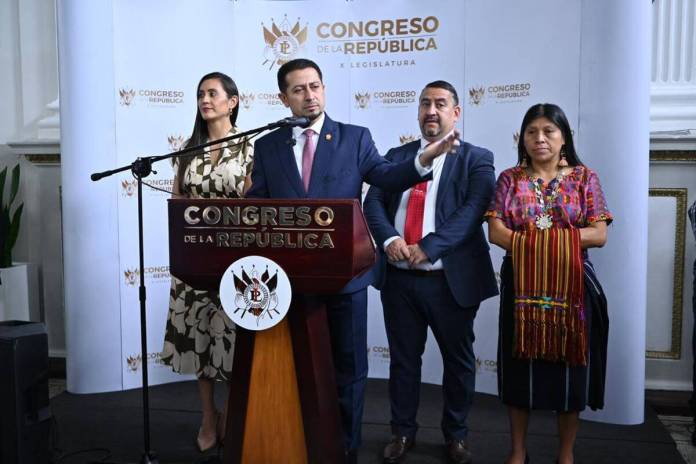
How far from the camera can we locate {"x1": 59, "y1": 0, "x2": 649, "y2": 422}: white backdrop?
386 centimetres

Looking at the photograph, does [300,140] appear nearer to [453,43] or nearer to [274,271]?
[274,271]

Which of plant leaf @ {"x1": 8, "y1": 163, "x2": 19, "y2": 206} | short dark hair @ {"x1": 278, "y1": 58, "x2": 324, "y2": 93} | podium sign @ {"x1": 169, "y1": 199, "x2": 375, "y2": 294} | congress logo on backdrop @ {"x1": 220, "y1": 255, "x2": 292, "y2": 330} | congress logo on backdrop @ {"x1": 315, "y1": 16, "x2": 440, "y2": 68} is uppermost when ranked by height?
congress logo on backdrop @ {"x1": 315, "y1": 16, "x2": 440, "y2": 68}

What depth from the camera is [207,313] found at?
306cm

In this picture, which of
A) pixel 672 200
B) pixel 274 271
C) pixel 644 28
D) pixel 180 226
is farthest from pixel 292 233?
pixel 672 200

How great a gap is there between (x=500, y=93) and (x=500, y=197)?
1.42 metres

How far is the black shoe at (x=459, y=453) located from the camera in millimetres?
2936

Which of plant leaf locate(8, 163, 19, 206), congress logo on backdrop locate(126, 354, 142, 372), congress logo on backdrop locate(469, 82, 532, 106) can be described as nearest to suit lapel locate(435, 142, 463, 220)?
congress logo on backdrop locate(469, 82, 532, 106)

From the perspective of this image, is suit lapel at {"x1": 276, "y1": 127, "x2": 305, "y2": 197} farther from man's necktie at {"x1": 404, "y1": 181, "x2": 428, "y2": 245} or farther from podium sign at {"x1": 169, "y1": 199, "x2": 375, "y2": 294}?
man's necktie at {"x1": 404, "y1": 181, "x2": 428, "y2": 245}

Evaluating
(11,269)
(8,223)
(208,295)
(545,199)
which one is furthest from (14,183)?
(545,199)

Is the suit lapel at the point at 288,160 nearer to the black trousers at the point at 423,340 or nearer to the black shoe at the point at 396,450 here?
the black trousers at the point at 423,340

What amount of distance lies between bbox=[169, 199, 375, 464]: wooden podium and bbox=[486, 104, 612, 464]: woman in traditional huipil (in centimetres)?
73

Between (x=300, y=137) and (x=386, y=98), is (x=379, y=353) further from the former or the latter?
(x=300, y=137)

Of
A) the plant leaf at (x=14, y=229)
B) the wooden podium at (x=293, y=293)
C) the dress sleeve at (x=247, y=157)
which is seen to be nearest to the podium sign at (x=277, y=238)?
the wooden podium at (x=293, y=293)

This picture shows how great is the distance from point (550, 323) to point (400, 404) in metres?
0.81
